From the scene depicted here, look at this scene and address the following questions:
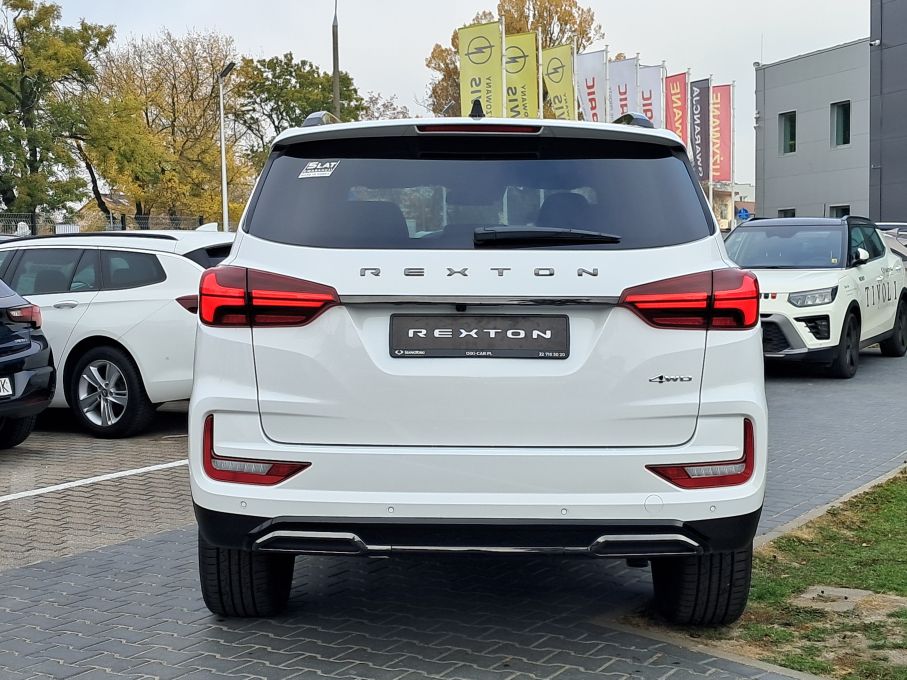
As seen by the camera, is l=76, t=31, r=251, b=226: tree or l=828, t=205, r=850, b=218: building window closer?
l=828, t=205, r=850, b=218: building window

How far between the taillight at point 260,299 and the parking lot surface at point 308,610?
1248 mm

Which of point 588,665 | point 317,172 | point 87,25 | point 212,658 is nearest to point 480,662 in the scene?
point 588,665

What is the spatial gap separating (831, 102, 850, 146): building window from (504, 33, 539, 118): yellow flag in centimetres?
1121

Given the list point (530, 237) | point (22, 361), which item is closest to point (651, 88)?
point (22, 361)

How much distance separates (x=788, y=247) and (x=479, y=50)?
2870 centimetres

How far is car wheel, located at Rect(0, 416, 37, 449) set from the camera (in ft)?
30.3

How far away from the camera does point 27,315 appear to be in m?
8.87

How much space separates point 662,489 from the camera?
12.5 feet

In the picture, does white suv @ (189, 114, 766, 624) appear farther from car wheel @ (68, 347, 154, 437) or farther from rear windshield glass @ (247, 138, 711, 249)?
car wheel @ (68, 347, 154, 437)

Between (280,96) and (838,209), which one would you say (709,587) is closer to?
(838,209)

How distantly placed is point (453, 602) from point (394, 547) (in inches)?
49.5

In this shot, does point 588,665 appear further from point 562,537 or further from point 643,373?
point 643,373

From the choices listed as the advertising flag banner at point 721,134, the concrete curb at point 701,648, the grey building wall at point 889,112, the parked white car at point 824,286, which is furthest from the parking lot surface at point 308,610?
the advertising flag banner at point 721,134

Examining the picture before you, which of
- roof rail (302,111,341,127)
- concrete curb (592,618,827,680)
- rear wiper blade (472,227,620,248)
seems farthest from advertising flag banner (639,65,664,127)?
rear wiper blade (472,227,620,248)
